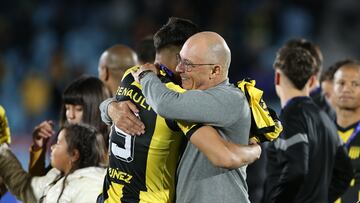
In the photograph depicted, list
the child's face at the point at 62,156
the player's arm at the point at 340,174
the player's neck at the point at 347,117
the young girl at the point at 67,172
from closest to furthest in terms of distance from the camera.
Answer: the young girl at the point at 67,172
the child's face at the point at 62,156
the player's arm at the point at 340,174
the player's neck at the point at 347,117

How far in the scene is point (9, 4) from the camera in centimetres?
1559

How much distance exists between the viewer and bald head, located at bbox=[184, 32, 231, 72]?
3.91 m

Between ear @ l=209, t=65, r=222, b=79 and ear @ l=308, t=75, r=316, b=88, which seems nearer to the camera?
ear @ l=209, t=65, r=222, b=79

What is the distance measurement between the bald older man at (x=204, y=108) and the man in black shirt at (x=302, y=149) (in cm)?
160

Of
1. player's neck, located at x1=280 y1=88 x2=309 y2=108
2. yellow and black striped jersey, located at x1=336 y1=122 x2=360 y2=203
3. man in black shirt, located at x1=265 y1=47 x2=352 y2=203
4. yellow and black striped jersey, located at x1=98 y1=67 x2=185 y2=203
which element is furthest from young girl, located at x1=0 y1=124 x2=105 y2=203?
yellow and black striped jersey, located at x1=336 y1=122 x2=360 y2=203

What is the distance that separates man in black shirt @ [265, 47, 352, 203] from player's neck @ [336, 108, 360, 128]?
599mm

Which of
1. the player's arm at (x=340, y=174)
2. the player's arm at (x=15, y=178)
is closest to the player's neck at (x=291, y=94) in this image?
the player's arm at (x=340, y=174)

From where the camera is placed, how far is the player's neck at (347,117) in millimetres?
6406

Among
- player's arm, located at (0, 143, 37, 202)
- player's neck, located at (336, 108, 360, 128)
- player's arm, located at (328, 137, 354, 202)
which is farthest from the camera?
player's neck, located at (336, 108, 360, 128)

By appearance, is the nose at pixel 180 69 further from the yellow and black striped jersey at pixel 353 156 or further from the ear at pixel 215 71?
the yellow and black striped jersey at pixel 353 156

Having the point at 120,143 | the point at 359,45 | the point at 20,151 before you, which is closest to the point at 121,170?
the point at 120,143

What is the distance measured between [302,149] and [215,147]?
193cm

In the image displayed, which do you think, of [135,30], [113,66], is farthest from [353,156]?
[135,30]

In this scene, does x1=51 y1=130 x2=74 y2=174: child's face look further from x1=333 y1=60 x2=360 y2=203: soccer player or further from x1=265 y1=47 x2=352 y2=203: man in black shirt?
x1=333 y1=60 x2=360 y2=203: soccer player
